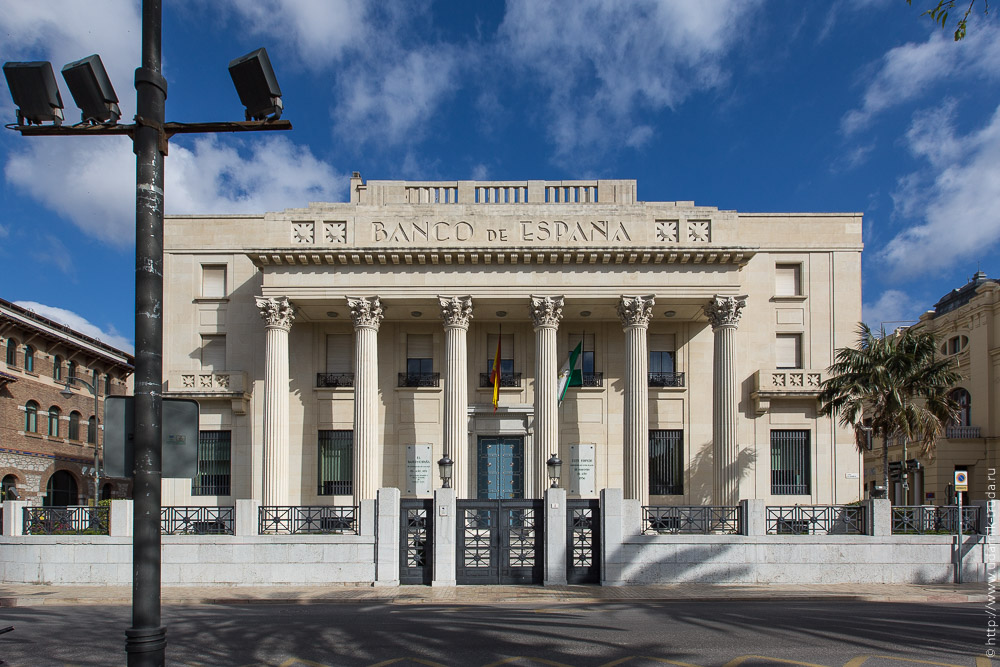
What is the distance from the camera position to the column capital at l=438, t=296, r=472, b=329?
31.1 meters

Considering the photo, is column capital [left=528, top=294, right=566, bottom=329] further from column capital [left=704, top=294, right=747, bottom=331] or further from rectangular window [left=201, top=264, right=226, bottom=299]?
rectangular window [left=201, top=264, right=226, bottom=299]

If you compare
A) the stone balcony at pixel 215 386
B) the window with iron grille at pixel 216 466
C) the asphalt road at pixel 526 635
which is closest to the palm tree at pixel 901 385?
the asphalt road at pixel 526 635

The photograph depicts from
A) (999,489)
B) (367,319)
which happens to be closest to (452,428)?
(367,319)

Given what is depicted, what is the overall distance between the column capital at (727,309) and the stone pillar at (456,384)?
→ 9642 mm

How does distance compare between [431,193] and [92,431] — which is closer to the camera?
[431,193]

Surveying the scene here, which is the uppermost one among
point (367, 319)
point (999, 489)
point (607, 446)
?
point (367, 319)

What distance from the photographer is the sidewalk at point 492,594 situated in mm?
19094

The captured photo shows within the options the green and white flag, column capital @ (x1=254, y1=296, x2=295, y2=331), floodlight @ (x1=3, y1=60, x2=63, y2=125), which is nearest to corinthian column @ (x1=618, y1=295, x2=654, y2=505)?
the green and white flag

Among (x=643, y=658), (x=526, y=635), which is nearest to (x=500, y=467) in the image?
(x=526, y=635)

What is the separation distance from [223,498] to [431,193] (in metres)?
16.0

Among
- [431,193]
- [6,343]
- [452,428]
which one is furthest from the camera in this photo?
[6,343]

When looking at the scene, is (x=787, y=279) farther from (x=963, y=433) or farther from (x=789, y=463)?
(x=963, y=433)

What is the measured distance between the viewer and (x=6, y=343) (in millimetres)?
42781

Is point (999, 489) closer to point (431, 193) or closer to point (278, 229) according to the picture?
point (431, 193)
